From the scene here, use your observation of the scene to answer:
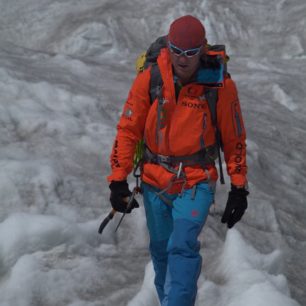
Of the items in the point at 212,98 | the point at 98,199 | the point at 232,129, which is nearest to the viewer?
the point at 212,98

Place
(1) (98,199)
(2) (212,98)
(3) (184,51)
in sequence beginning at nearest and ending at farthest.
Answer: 1. (3) (184,51)
2. (2) (212,98)
3. (1) (98,199)

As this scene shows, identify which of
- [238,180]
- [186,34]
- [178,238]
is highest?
[186,34]

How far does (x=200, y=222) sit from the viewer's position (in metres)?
4.09

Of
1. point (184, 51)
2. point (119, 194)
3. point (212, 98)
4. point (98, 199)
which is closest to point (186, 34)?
point (184, 51)

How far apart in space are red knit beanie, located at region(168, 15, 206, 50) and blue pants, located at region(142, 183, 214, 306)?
115 cm

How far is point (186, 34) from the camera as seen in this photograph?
3.90 metres

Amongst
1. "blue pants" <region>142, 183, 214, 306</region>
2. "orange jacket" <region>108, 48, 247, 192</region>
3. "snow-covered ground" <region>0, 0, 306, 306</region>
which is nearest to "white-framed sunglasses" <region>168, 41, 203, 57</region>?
"orange jacket" <region>108, 48, 247, 192</region>

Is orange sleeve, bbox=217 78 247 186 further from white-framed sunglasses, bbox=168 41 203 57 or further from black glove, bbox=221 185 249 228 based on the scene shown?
white-framed sunglasses, bbox=168 41 203 57

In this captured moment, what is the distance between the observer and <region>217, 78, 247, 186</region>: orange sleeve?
4047 millimetres

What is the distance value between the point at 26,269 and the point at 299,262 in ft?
10.8

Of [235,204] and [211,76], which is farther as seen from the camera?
[235,204]

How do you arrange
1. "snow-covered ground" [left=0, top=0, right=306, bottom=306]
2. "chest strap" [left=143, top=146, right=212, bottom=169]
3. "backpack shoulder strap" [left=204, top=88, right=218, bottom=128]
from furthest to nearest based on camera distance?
1. "snow-covered ground" [left=0, top=0, right=306, bottom=306]
2. "chest strap" [left=143, top=146, right=212, bottom=169]
3. "backpack shoulder strap" [left=204, top=88, right=218, bottom=128]

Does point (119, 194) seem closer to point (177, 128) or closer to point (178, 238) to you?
point (178, 238)

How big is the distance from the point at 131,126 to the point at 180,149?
0.45 meters
